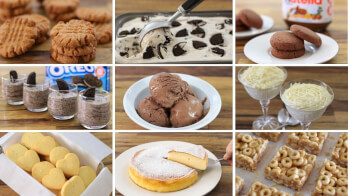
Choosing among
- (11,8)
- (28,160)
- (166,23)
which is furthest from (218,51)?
(11,8)

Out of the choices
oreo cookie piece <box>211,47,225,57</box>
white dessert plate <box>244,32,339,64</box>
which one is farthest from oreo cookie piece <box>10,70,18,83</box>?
white dessert plate <box>244,32,339,64</box>

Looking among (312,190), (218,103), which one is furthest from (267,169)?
(218,103)

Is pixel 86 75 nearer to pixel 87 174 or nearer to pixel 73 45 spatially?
pixel 73 45

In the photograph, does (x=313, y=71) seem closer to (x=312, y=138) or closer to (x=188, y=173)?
(x=312, y=138)

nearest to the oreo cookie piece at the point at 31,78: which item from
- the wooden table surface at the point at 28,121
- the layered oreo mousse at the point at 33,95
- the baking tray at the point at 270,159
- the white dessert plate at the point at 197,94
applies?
the layered oreo mousse at the point at 33,95

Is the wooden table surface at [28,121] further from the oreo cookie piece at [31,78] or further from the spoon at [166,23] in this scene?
the spoon at [166,23]
